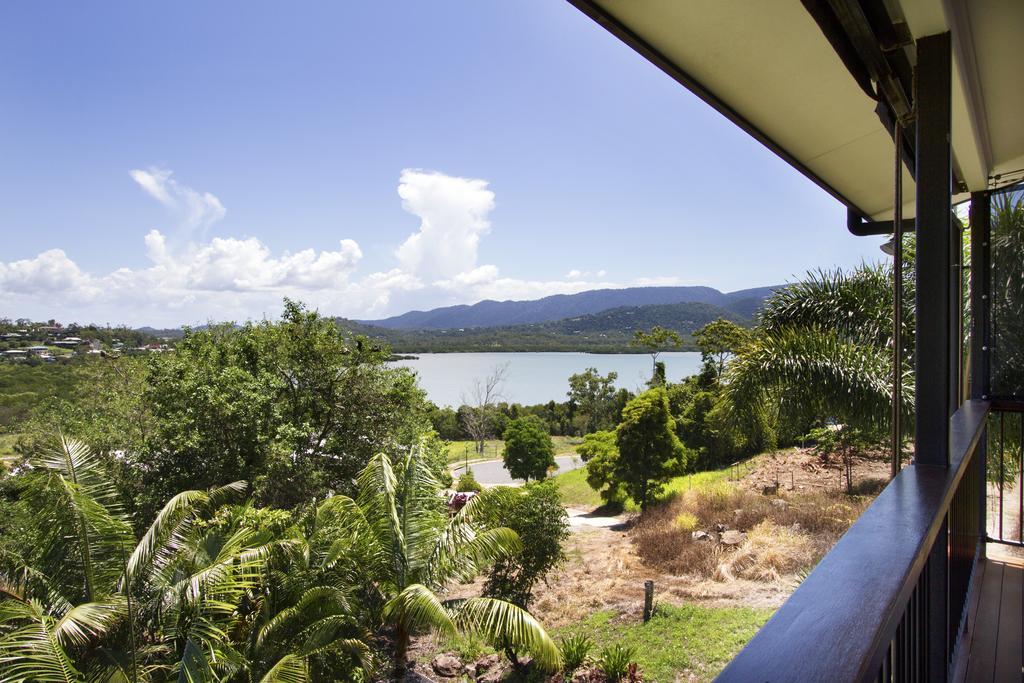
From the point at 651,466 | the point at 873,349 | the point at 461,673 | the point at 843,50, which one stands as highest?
the point at 843,50

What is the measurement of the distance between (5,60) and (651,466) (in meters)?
42.4

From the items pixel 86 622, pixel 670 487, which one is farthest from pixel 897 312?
pixel 670 487

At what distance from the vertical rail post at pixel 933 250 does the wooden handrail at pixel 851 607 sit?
0.69m

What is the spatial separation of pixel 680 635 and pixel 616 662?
1.34 meters

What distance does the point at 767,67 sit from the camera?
181 centimetres

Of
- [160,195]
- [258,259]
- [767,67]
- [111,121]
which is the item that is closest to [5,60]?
[111,121]

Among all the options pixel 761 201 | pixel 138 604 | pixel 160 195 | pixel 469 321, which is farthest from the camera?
pixel 469 321

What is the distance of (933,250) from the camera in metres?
1.69

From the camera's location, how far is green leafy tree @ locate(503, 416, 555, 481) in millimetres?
22203

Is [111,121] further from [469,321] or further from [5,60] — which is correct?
[469,321]

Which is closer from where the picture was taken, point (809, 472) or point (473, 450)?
point (809, 472)

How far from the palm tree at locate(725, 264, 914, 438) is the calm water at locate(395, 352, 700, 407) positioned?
1983 cm

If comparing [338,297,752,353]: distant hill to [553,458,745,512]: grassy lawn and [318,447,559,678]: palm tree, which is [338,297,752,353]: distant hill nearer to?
[553,458,745,512]: grassy lawn

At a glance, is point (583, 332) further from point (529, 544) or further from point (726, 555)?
point (529, 544)
